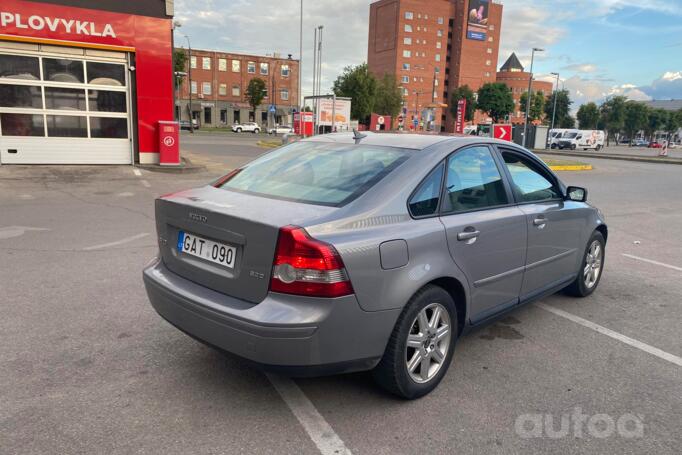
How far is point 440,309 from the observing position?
3.14 metres

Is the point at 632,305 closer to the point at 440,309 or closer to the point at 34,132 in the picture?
the point at 440,309

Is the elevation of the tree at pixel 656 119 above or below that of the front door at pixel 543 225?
above

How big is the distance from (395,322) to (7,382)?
237cm

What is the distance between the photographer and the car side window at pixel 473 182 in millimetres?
3381

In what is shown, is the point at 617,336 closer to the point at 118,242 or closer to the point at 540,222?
the point at 540,222

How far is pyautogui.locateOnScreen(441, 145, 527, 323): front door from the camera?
10.8 feet

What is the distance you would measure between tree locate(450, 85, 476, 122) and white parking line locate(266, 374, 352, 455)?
99063mm

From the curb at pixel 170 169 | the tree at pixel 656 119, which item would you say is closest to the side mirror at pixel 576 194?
the curb at pixel 170 169

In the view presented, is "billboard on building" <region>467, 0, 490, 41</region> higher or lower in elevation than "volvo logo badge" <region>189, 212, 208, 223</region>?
higher

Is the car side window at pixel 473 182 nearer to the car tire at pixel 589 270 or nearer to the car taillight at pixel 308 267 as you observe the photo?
the car taillight at pixel 308 267

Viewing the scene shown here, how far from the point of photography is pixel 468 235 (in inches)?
129

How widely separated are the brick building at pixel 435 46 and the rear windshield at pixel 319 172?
10375cm

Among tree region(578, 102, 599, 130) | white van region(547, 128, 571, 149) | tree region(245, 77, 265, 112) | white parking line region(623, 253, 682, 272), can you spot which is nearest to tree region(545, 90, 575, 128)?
tree region(578, 102, 599, 130)

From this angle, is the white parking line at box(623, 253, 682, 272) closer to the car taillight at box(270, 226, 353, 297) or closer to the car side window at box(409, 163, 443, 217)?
the car side window at box(409, 163, 443, 217)
